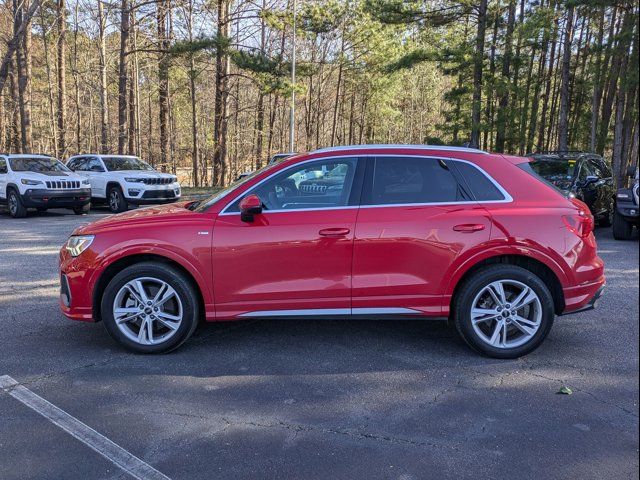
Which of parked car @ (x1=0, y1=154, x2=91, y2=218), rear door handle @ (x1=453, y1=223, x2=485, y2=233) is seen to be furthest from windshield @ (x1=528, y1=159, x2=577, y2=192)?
parked car @ (x1=0, y1=154, x2=91, y2=218)

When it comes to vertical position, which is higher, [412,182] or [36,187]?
[412,182]

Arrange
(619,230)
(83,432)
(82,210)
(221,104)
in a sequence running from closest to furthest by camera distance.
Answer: (83,432) → (619,230) → (82,210) → (221,104)

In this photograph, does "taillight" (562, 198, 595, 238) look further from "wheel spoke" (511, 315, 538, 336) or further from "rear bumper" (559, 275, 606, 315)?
"wheel spoke" (511, 315, 538, 336)

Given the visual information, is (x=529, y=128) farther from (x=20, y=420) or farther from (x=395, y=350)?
A: (x=20, y=420)

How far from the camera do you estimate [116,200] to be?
1625 centimetres

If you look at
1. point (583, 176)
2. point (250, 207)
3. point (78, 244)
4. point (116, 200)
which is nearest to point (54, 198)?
point (116, 200)

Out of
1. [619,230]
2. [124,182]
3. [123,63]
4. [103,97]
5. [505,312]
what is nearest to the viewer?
[505,312]

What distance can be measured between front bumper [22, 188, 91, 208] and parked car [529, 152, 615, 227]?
11890 mm

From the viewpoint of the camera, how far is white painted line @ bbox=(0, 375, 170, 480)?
115 inches

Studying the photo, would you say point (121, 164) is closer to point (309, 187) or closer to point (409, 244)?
point (309, 187)

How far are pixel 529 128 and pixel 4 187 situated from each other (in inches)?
1013

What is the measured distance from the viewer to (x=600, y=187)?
37.5 ft

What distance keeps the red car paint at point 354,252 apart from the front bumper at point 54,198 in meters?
11.2

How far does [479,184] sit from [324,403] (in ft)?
7.37
